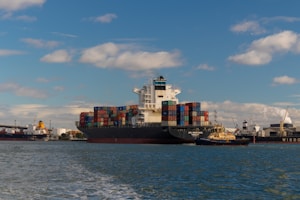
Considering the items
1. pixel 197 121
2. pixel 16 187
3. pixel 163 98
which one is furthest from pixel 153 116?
pixel 16 187

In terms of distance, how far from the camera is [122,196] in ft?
93.1

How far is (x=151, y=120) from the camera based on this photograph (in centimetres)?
13288

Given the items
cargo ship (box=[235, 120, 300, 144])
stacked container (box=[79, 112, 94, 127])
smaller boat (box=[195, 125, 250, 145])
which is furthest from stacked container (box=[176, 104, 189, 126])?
cargo ship (box=[235, 120, 300, 144])

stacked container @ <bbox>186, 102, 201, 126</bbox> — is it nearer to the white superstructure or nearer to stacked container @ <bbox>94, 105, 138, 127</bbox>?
the white superstructure

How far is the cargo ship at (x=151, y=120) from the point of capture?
119m

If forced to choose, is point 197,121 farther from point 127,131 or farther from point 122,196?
point 122,196

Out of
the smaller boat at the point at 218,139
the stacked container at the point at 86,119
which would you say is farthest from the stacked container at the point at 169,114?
the stacked container at the point at 86,119

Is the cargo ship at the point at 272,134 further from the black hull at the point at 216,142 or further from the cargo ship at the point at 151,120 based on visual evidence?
the black hull at the point at 216,142

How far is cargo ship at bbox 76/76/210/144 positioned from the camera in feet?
390

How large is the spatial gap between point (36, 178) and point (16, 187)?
527 centimetres

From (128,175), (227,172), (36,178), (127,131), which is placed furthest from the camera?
(127,131)

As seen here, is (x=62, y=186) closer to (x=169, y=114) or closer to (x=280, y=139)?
(x=169, y=114)

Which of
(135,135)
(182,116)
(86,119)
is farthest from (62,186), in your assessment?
(86,119)

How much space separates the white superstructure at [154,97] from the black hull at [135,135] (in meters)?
7.22
